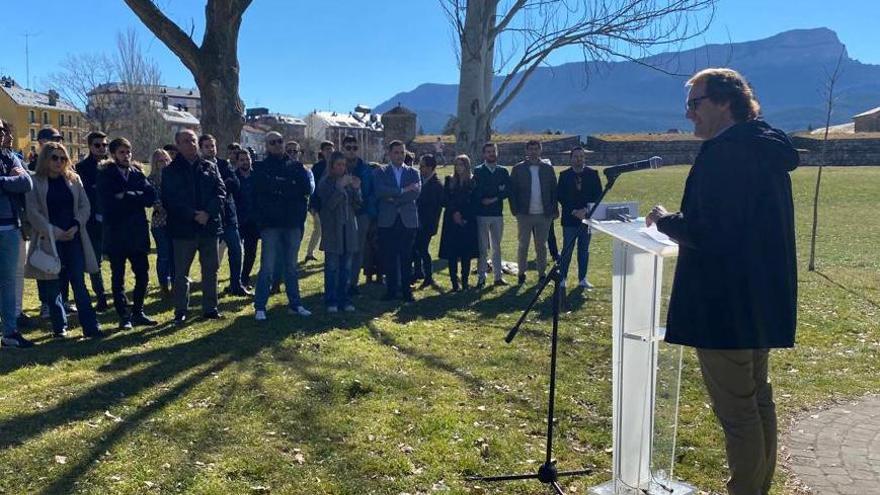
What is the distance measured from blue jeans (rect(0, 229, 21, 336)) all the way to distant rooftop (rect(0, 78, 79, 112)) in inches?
3129

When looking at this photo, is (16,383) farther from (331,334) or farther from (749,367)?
(749,367)

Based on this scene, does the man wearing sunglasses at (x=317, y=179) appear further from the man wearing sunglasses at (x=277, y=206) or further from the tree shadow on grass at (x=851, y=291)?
the tree shadow on grass at (x=851, y=291)

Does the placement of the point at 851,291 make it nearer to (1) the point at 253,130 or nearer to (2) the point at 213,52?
(2) the point at 213,52

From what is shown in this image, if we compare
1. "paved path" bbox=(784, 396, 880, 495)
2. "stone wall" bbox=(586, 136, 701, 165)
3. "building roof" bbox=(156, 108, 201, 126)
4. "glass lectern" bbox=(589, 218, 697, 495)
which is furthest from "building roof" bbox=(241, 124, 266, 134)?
"glass lectern" bbox=(589, 218, 697, 495)

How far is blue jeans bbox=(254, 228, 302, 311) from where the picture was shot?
7.82 meters

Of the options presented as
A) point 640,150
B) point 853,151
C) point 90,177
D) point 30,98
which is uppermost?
point 30,98

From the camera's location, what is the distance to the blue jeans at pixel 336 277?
8422 millimetres

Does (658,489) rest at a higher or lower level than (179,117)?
lower

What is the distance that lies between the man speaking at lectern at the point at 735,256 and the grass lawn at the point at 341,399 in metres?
0.53

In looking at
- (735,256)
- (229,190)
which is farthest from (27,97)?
(735,256)

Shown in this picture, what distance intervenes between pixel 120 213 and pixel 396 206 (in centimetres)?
336

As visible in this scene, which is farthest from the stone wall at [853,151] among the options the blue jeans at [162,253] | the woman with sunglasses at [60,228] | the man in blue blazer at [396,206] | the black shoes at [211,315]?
the woman with sunglasses at [60,228]

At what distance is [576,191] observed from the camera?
995 centimetres

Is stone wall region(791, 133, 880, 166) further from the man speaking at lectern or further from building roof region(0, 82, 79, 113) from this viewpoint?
building roof region(0, 82, 79, 113)
